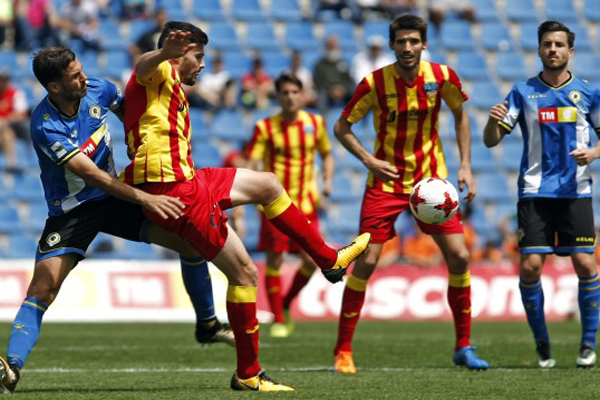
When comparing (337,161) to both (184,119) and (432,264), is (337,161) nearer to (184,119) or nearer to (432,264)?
(432,264)

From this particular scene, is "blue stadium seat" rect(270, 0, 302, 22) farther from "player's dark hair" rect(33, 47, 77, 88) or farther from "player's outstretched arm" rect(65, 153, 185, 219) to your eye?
"player's outstretched arm" rect(65, 153, 185, 219)

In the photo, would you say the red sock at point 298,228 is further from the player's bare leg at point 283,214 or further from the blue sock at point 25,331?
the blue sock at point 25,331

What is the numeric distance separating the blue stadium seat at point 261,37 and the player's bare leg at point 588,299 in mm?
12672

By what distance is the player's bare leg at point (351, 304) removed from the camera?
26.7 feet

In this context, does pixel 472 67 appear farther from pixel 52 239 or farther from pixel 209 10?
pixel 52 239

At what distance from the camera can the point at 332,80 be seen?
61.6 ft

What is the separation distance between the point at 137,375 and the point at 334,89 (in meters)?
11.3

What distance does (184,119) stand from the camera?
22.2ft

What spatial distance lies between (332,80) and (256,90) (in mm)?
1262

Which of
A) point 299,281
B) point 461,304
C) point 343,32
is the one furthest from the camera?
point 343,32

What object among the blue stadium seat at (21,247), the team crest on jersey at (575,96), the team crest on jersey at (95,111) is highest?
the team crest on jersey at (95,111)

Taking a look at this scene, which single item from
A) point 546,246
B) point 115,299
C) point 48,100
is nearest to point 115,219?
point 48,100

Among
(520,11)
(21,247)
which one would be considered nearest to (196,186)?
(21,247)

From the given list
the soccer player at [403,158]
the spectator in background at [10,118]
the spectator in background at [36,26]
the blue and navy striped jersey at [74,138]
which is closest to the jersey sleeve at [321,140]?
the soccer player at [403,158]
